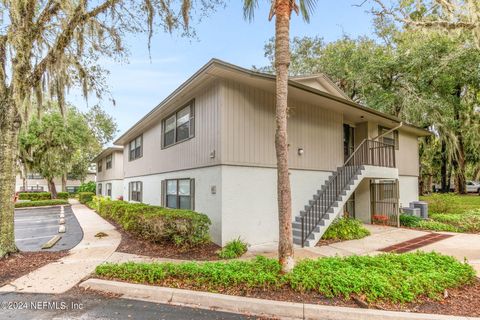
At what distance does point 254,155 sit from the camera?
25.7ft

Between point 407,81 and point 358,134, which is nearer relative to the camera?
point 358,134

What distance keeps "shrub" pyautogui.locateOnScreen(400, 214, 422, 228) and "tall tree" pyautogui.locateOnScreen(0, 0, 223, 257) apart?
34.1 ft

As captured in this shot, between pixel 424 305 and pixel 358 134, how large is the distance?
951 centimetres

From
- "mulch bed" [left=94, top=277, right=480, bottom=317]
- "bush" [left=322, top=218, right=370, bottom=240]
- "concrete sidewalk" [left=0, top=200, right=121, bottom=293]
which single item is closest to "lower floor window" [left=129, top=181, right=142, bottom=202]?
"concrete sidewalk" [left=0, top=200, right=121, bottom=293]

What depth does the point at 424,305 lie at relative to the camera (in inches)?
146

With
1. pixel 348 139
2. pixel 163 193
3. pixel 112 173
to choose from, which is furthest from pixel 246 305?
pixel 112 173

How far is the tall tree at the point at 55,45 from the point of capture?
241 inches

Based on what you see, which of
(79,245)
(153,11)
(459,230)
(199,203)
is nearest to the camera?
(153,11)

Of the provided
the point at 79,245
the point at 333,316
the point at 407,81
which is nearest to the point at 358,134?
the point at 407,81

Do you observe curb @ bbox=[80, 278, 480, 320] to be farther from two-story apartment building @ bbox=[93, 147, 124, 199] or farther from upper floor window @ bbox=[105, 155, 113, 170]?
upper floor window @ bbox=[105, 155, 113, 170]

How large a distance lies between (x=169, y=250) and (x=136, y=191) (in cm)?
902

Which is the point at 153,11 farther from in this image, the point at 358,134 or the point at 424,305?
the point at 358,134

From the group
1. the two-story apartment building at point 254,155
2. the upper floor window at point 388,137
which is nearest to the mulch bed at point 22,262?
the two-story apartment building at point 254,155

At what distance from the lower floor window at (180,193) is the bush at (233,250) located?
2.49m
